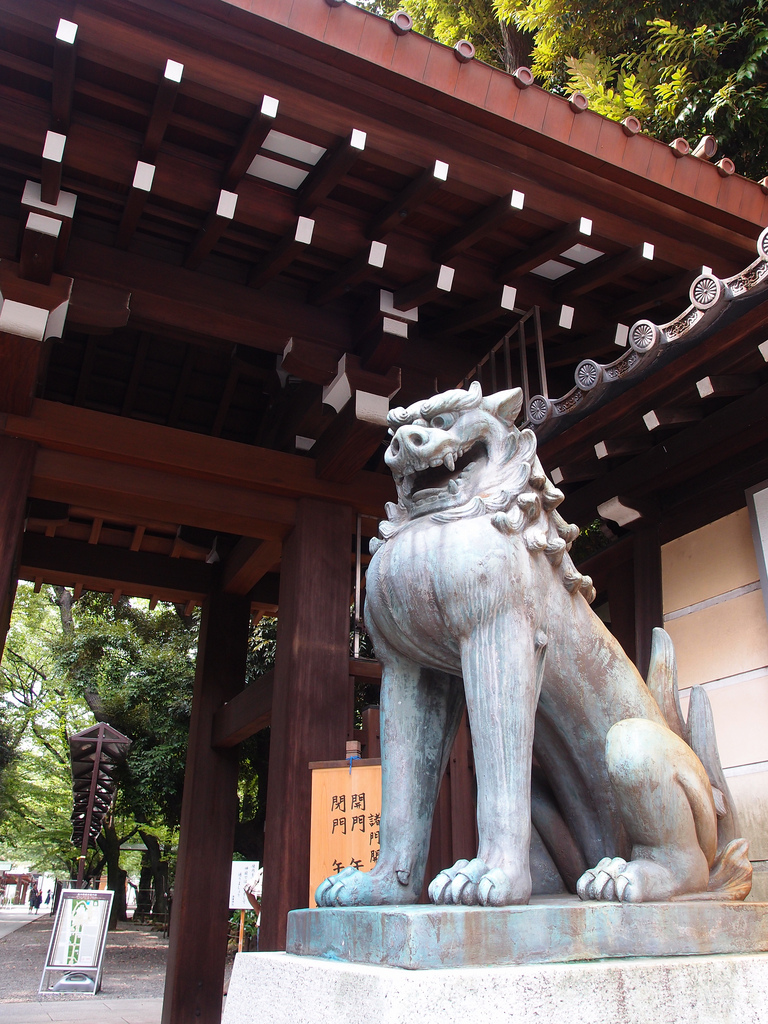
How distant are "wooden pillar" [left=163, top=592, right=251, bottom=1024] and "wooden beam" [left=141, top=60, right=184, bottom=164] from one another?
423cm

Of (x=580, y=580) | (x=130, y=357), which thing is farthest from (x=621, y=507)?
(x=130, y=357)

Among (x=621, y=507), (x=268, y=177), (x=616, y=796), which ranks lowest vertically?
(x=616, y=796)

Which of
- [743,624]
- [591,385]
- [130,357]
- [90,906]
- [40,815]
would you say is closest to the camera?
[591,385]

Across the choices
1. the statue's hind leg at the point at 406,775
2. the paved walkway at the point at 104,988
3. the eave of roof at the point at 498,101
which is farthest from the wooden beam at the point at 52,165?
the paved walkway at the point at 104,988

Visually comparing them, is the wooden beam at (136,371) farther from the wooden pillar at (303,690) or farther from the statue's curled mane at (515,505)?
the statue's curled mane at (515,505)

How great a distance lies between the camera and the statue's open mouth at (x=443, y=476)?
212 centimetres

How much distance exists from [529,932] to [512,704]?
0.50 metres

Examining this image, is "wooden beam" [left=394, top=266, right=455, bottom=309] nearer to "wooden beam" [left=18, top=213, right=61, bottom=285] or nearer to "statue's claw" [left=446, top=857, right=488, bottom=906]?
"wooden beam" [left=18, top=213, right=61, bottom=285]

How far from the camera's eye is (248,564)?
20.6ft

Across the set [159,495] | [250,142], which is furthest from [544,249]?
[159,495]

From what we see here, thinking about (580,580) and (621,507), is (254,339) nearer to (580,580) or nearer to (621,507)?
(621,507)

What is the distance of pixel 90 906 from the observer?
29.5ft

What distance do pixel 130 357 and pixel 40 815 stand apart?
22255mm

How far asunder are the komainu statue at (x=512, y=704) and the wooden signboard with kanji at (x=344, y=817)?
5.31 feet
